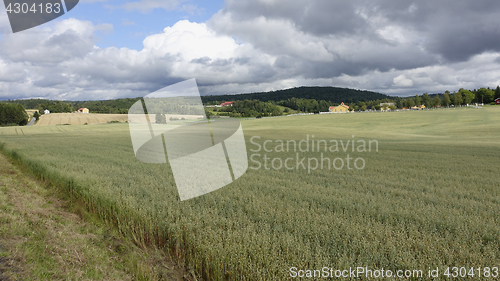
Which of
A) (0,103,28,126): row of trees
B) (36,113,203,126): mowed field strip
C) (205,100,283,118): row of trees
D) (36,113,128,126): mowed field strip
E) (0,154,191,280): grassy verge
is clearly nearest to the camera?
(0,154,191,280): grassy verge

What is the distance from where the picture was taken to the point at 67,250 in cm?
611

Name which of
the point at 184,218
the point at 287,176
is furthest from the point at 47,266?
the point at 287,176

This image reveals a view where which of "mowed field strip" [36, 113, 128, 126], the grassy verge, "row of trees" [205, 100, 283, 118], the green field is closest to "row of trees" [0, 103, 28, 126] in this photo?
"mowed field strip" [36, 113, 128, 126]

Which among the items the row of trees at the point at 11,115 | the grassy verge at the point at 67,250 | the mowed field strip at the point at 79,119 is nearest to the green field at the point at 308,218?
the grassy verge at the point at 67,250

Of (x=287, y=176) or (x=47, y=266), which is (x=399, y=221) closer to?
(x=287, y=176)

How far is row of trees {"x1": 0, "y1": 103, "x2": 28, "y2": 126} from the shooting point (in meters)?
105

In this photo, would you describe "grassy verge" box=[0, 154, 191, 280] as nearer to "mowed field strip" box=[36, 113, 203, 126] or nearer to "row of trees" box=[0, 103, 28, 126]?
"mowed field strip" box=[36, 113, 203, 126]

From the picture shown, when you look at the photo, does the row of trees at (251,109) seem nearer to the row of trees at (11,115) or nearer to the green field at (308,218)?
the green field at (308,218)

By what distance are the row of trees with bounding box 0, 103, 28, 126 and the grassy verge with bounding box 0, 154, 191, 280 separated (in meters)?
129

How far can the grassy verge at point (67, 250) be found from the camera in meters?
5.34

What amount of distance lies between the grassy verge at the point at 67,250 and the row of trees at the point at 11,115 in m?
129

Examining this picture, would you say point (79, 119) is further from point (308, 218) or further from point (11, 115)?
point (308, 218)

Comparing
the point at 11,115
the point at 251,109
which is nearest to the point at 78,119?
the point at 11,115

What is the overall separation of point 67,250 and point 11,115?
135m
